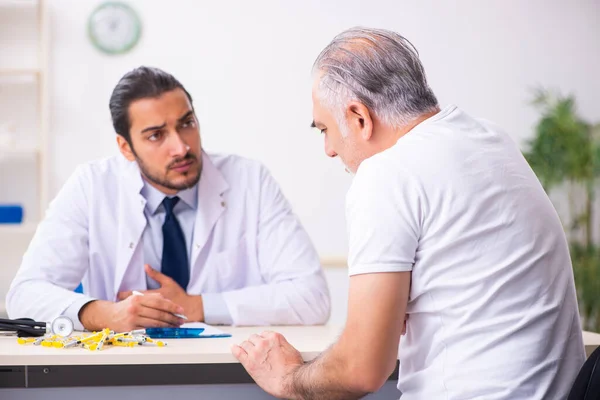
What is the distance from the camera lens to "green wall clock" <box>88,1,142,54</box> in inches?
176

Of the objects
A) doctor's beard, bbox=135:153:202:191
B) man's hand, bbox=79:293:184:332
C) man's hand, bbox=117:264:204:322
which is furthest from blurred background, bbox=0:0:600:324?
man's hand, bbox=79:293:184:332

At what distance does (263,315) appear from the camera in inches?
84.4

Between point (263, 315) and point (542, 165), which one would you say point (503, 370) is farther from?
point (542, 165)

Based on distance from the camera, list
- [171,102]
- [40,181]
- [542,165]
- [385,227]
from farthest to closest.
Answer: [542,165], [40,181], [171,102], [385,227]

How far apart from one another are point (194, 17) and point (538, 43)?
2.16 m

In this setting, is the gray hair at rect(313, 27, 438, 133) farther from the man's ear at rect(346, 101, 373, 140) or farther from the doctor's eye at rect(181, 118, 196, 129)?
the doctor's eye at rect(181, 118, 196, 129)

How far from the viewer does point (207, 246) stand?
8.02ft

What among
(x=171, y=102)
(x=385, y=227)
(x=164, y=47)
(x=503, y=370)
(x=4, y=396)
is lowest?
(x=4, y=396)

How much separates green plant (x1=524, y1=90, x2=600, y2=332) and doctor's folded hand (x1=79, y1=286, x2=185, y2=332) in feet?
10.6

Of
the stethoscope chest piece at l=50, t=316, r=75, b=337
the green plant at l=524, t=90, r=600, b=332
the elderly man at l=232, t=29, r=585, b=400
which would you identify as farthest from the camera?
the green plant at l=524, t=90, r=600, b=332

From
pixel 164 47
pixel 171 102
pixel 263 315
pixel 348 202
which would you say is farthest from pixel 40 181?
pixel 348 202

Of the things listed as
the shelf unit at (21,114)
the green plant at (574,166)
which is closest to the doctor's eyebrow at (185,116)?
the shelf unit at (21,114)

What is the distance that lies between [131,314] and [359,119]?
0.80 meters

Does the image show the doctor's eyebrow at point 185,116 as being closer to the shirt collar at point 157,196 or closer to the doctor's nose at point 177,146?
the doctor's nose at point 177,146
